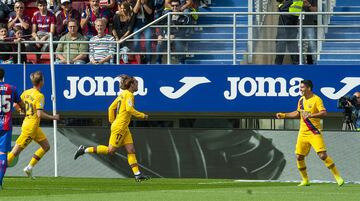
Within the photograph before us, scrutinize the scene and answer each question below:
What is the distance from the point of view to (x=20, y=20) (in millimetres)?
27422

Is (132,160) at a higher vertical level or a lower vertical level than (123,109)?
lower

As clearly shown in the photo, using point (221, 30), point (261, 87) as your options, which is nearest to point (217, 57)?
point (221, 30)

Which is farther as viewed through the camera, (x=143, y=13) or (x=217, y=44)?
(x=143, y=13)

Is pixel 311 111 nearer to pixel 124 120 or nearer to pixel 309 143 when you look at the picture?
pixel 309 143

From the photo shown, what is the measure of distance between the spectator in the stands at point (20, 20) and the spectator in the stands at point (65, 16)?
0.71m

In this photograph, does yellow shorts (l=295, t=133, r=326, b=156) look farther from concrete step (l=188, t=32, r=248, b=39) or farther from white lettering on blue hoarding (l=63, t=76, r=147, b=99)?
A: white lettering on blue hoarding (l=63, t=76, r=147, b=99)

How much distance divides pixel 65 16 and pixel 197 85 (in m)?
4.04

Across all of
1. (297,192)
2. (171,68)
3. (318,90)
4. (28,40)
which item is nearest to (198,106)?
(171,68)

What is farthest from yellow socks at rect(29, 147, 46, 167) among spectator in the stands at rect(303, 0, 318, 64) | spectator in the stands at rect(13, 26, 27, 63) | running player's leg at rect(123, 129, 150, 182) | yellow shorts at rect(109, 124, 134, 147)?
spectator in the stands at rect(303, 0, 318, 64)

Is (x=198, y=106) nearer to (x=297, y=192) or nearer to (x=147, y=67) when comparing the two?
(x=147, y=67)

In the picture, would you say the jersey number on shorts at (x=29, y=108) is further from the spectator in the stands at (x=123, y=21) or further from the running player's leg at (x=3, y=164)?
the spectator in the stands at (x=123, y=21)

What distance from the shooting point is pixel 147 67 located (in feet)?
84.5

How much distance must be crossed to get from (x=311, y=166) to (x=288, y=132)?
2.89ft

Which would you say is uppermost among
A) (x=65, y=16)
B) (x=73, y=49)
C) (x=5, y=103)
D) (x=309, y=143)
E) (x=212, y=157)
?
(x=65, y=16)
